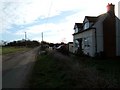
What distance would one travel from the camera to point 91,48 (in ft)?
123

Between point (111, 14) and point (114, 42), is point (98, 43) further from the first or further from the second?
point (111, 14)

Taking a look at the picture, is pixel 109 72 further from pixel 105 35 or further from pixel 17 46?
pixel 17 46

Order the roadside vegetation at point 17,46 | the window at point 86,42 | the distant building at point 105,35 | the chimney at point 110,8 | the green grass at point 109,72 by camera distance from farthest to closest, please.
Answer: the roadside vegetation at point 17,46 < the window at point 86,42 < the chimney at point 110,8 < the distant building at point 105,35 < the green grass at point 109,72

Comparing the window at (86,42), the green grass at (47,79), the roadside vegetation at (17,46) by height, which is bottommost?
the green grass at (47,79)

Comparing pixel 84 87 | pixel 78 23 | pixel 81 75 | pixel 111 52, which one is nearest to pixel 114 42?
pixel 111 52

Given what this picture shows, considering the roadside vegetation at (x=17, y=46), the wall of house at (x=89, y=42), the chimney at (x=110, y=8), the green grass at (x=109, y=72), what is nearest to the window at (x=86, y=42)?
the wall of house at (x=89, y=42)

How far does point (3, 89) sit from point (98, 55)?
998 inches

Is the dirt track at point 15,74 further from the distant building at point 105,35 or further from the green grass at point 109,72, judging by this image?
the distant building at point 105,35

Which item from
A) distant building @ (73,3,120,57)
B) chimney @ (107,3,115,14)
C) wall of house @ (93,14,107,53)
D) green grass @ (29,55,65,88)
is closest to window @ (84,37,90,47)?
distant building @ (73,3,120,57)

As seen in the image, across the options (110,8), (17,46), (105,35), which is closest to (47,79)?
(105,35)

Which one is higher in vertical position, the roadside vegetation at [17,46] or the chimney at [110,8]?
the chimney at [110,8]

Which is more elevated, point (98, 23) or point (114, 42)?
point (98, 23)

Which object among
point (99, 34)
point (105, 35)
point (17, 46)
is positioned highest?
point (99, 34)

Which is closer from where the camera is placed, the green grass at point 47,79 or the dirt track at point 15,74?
the green grass at point 47,79
